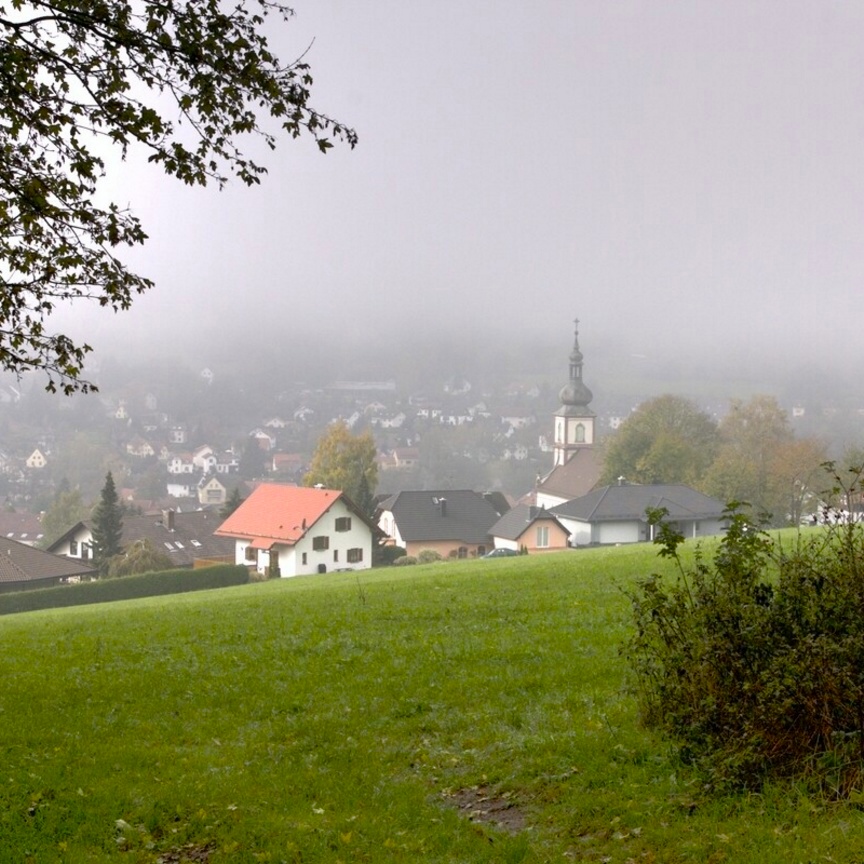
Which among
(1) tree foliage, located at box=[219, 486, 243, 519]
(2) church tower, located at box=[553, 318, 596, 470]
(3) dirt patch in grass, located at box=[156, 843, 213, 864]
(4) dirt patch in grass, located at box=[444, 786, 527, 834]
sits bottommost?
(3) dirt patch in grass, located at box=[156, 843, 213, 864]

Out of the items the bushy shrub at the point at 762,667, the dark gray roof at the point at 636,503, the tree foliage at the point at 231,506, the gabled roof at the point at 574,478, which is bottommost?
the bushy shrub at the point at 762,667

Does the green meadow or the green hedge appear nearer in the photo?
the green meadow

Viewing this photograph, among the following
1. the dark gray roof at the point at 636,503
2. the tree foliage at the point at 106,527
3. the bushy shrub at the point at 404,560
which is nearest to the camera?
the dark gray roof at the point at 636,503

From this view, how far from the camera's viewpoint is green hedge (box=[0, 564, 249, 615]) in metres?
48.7

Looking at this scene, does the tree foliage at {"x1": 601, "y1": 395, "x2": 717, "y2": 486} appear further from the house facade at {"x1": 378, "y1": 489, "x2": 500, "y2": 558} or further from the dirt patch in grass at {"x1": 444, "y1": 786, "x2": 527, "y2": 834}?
the dirt patch in grass at {"x1": 444, "y1": 786, "x2": 527, "y2": 834}

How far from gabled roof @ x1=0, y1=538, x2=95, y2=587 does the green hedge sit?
5.48 m

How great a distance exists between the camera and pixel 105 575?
67.7 metres

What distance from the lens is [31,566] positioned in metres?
56.2

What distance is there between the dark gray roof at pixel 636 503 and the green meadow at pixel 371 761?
56.3 meters

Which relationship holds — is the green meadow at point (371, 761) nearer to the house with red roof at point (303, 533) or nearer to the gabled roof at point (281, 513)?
the gabled roof at point (281, 513)

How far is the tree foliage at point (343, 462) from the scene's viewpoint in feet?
271

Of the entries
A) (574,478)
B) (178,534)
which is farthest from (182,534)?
(574,478)

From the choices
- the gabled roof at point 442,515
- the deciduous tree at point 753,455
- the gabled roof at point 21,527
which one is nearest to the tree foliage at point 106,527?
the gabled roof at point 442,515

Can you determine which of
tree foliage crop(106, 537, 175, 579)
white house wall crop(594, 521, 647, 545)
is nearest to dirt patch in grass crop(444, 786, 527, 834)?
tree foliage crop(106, 537, 175, 579)
